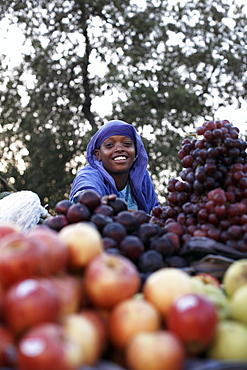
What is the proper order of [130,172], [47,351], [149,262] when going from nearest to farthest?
[47,351] < [149,262] < [130,172]

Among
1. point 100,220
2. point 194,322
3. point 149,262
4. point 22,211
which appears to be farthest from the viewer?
point 22,211

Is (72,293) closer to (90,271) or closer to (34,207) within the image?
(90,271)

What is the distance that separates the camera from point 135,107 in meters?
9.71

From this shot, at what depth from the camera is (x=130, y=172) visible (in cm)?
333

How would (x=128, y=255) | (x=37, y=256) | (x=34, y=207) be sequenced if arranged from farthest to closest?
(x=34, y=207), (x=128, y=255), (x=37, y=256)

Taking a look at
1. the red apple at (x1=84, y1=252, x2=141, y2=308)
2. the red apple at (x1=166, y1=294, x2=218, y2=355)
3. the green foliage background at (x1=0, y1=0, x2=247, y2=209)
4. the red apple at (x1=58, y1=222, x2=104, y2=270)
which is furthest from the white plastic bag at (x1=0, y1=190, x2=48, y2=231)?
the green foliage background at (x1=0, y1=0, x2=247, y2=209)

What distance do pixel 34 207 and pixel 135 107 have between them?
774 cm

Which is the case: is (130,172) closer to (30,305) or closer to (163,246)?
(163,246)

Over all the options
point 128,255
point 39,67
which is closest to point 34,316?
point 128,255

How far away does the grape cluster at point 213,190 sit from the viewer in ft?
4.82

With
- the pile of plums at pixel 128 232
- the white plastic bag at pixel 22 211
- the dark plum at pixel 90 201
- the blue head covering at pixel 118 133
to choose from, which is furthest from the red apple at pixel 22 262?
the blue head covering at pixel 118 133

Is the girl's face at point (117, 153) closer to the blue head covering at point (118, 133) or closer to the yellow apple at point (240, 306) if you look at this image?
the blue head covering at point (118, 133)

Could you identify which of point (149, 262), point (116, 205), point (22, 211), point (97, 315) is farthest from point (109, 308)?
point (22, 211)

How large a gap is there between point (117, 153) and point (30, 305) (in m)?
2.46
